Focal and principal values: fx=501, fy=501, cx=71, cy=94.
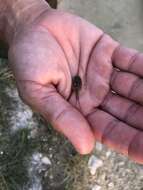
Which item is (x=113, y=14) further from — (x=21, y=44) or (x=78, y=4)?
(x=21, y=44)

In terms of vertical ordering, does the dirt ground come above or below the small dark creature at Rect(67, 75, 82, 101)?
below

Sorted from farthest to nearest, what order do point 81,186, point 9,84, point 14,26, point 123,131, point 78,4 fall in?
point 78,4 → point 9,84 → point 81,186 → point 14,26 → point 123,131

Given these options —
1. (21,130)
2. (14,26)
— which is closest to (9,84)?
(21,130)

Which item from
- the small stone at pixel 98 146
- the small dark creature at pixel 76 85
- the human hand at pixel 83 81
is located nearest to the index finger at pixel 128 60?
the human hand at pixel 83 81

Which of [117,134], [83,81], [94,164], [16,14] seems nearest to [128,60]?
[83,81]

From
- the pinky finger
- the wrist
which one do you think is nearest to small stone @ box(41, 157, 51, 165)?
the wrist

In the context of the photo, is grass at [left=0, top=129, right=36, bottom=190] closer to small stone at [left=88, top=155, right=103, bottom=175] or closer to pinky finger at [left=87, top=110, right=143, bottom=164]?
small stone at [left=88, top=155, right=103, bottom=175]
